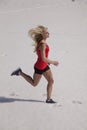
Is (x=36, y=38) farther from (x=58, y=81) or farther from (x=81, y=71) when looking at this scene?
(x=81, y=71)

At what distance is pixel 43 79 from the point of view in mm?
8055

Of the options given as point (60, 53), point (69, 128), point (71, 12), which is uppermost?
point (71, 12)

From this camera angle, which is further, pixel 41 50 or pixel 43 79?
pixel 43 79

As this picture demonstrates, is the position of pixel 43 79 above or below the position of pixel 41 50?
below

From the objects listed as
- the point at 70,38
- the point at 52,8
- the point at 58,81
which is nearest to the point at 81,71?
the point at 58,81

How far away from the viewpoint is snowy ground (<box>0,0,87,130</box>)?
18.7 ft

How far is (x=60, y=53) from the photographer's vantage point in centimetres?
1091

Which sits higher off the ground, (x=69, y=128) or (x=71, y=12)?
(x=71, y=12)

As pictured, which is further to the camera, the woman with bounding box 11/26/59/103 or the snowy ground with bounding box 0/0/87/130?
the woman with bounding box 11/26/59/103

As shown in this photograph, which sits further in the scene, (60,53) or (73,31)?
(73,31)

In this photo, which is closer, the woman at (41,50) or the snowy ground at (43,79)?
the snowy ground at (43,79)

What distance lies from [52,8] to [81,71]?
49.2 feet

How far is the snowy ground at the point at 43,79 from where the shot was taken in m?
5.70

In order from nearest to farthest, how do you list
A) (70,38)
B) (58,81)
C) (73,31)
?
(58,81)
(70,38)
(73,31)
